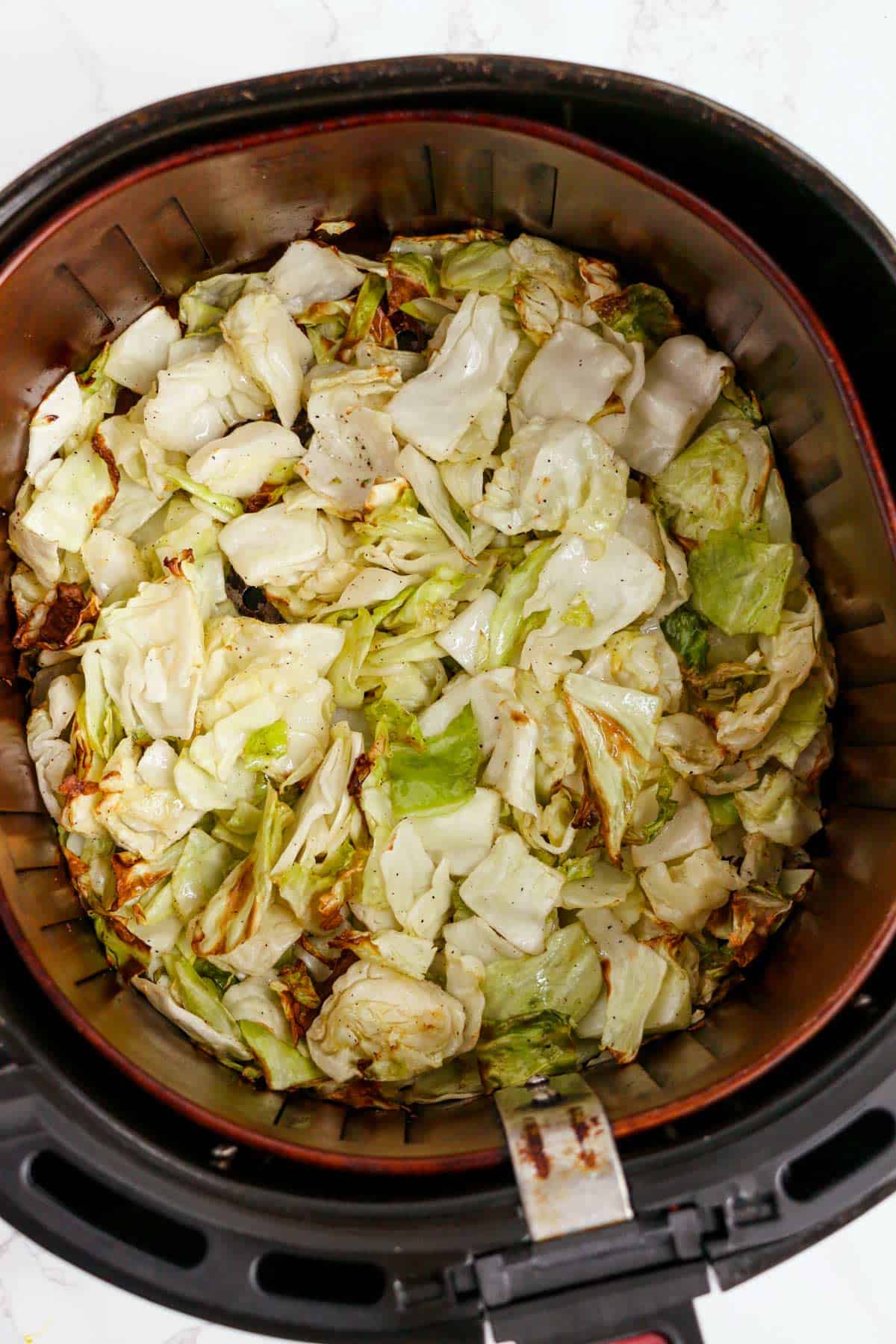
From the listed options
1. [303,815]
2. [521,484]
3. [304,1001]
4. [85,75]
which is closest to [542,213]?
[521,484]

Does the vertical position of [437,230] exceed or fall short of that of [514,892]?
it exceeds it

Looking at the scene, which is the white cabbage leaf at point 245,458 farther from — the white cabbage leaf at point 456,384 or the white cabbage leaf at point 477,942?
the white cabbage leaf at point 477,942

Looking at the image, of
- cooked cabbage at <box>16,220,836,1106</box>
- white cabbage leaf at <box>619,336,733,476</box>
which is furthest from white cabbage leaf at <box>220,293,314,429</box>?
white cabbage leaf at <box>619,336,733,476</box>

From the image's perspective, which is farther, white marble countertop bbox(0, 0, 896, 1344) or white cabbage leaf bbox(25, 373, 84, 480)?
white marble countertop bbox(0, 0, 896, 1344)

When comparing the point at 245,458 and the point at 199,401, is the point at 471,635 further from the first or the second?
the point at 199,401

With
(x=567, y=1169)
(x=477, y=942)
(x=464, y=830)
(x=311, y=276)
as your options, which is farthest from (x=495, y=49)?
(x=567, y=1169)

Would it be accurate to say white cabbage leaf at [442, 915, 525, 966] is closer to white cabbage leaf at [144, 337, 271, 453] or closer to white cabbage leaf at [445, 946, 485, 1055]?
white cabbage leaf at [445, 946, 485, 1055]

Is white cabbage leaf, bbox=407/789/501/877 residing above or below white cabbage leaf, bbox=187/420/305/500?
below
